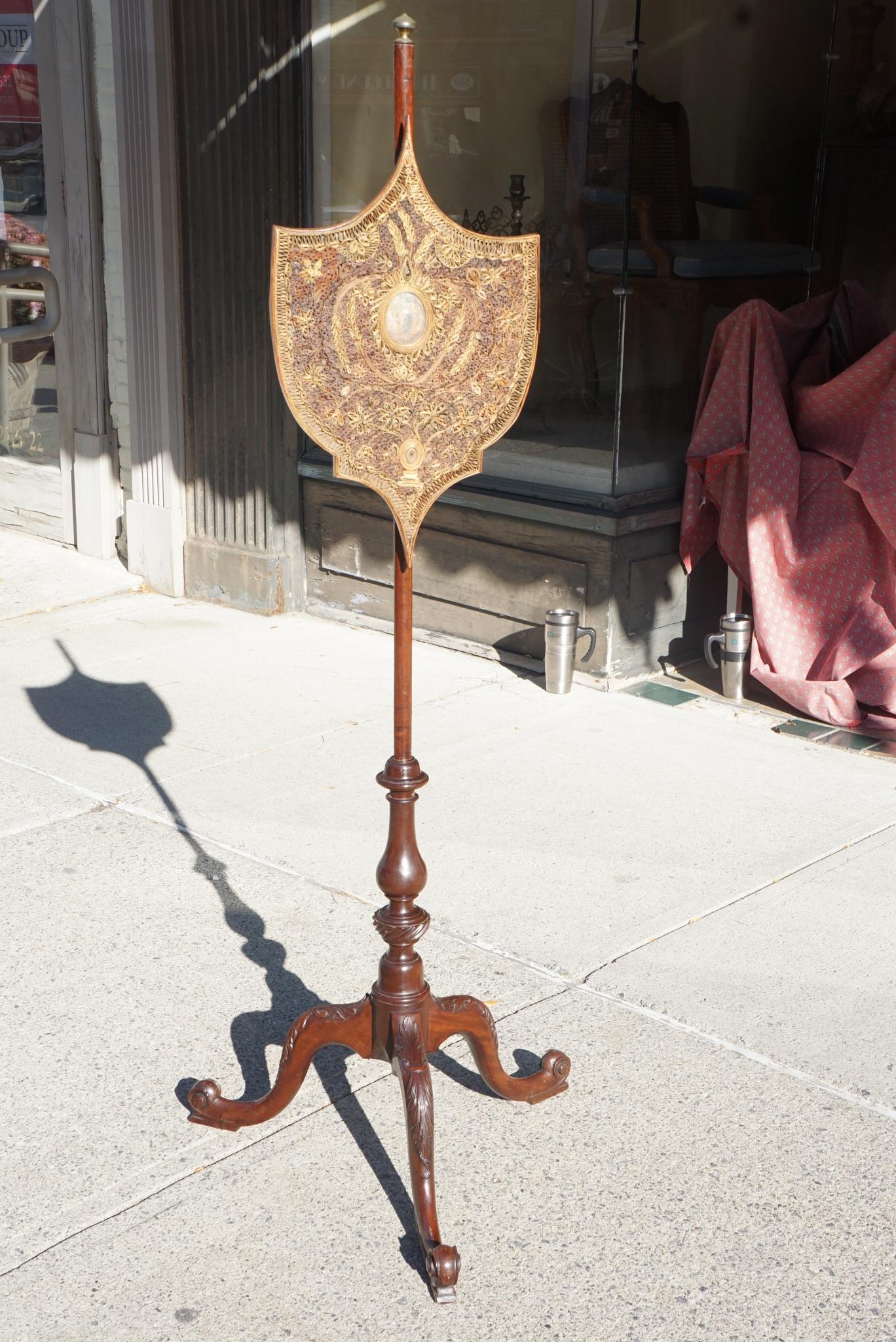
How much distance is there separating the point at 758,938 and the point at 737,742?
148 cm

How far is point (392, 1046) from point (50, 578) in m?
4.68

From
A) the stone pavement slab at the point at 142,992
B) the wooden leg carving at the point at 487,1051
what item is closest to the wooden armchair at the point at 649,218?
the stone pavement slab at the point at 142,992

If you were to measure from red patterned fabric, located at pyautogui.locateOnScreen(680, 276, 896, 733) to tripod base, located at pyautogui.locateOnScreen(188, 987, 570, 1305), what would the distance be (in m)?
2.72

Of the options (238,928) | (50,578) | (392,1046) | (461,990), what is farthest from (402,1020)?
(50,578)

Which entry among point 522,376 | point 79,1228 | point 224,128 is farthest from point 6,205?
point 79,1228

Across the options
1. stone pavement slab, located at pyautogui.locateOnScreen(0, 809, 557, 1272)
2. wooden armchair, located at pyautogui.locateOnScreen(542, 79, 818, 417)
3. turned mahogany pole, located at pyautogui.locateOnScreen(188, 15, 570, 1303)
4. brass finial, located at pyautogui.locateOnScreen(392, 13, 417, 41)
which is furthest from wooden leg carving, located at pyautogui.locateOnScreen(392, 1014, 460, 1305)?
wooden armchair, located at pyautogui.locateOnScreen(542, 79, 818, 417)

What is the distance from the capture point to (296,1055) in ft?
9.18

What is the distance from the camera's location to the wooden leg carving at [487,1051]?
111 inches

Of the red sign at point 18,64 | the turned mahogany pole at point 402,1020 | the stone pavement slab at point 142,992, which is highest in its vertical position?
the red sign at point 18,64

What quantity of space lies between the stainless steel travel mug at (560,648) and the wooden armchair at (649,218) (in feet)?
3.21

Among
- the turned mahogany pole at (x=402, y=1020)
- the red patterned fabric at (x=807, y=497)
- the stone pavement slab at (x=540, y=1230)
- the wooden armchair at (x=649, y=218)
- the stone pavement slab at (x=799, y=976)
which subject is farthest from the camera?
the wooden armchair at (x=649, y=218)

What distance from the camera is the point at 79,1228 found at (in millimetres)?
2566

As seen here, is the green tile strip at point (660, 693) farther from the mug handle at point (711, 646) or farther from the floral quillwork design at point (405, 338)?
the floral quillwork design at point (405, 338)

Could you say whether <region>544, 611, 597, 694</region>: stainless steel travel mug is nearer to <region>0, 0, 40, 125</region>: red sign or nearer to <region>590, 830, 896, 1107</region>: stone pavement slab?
<region>590, 830, 896, 1107</region>: stone pavement slab
